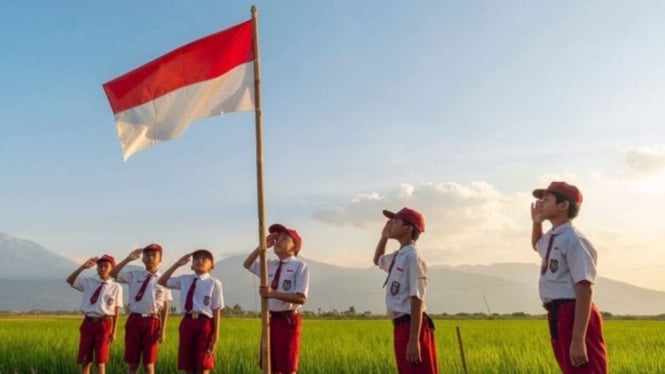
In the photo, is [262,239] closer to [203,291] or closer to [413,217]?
[413,217]

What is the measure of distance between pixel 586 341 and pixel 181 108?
369 centimetres

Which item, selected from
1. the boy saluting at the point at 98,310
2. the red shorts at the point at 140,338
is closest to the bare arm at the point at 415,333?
the red shorts at the point at 140,338

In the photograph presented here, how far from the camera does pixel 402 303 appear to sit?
17.0 ft

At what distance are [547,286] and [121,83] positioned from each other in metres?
3.99

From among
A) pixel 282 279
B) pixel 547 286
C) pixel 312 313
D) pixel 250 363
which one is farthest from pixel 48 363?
pixel 312 313

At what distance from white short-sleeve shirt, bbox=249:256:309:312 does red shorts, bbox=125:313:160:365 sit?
2.43 meters

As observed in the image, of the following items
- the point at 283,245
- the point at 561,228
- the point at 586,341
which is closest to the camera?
the point at 586,341

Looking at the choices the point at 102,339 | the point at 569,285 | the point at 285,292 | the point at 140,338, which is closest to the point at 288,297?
the point at 285,292

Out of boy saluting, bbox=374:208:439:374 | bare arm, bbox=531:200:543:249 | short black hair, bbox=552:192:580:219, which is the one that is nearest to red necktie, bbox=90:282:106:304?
boy saluting, bbox=374:208:439:374

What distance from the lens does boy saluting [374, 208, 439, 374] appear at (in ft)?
16.4

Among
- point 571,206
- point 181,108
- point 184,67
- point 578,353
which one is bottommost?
point 578,353

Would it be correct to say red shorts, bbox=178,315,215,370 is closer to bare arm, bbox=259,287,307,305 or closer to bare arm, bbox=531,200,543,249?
bare arm, bbox=259,287,307,305

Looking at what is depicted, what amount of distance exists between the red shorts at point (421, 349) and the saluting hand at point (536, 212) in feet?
3.91

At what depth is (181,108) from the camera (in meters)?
5.75
